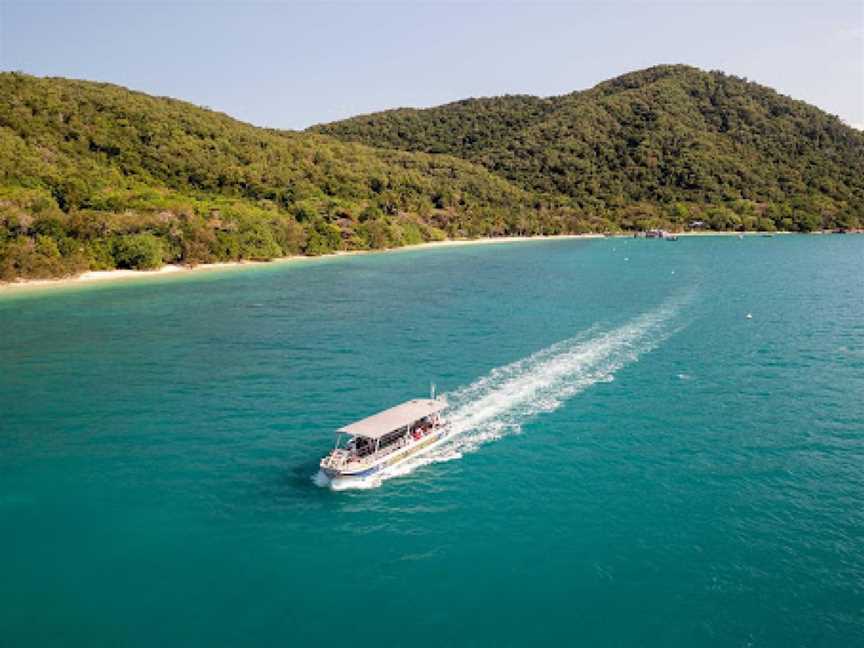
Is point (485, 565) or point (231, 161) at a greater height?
point (231, 161)

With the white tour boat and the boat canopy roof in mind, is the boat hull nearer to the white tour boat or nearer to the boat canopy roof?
the white tour boat

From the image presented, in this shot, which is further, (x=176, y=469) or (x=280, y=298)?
(x=280, y=298)

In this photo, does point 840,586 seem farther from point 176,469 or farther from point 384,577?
point 176,469

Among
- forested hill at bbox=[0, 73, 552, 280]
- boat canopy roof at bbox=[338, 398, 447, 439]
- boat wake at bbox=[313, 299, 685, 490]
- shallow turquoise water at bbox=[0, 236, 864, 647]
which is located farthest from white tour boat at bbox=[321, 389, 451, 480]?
forested hill at bbox=[0, 73, 552, 280]

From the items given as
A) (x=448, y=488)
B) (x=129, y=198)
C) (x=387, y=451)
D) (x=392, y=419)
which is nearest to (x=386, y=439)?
(x=387, y=451)

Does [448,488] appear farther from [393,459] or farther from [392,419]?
[392,419]

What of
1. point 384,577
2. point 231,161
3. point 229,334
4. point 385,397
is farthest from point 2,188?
point 384,577

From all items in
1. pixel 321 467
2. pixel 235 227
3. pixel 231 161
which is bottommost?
pixel 321 467
